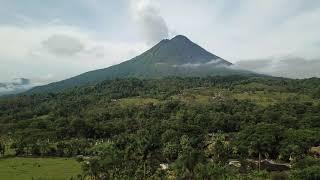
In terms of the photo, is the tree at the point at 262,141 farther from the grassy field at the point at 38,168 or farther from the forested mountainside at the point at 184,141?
the grassy field at the point at 38,168

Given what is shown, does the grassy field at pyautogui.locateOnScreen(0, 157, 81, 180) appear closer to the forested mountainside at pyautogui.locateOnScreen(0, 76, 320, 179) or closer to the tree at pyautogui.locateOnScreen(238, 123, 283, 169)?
the forested mountainside at pyautogui.locateOnScreen(0, 76, 320, 179)

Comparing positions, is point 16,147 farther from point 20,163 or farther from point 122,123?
point 122,123

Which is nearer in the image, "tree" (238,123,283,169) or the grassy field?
the grassy field

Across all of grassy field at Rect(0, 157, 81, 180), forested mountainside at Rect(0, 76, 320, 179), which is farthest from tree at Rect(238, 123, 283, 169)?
grassy field at Rect(0, 157, 81, 180)

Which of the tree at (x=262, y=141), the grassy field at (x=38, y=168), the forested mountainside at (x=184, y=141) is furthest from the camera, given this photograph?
the tree at (x=262, y=141)

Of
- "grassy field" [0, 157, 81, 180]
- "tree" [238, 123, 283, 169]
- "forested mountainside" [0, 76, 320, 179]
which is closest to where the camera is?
"forested mountainside" [0, 76, 320, 179]

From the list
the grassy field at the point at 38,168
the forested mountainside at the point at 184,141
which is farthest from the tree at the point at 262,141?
the grassy field at the point at 38,168

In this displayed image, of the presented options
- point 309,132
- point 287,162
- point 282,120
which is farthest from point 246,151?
point 282,120

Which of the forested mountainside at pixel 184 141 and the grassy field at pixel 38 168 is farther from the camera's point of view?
the grassy field at pixel 38 168
